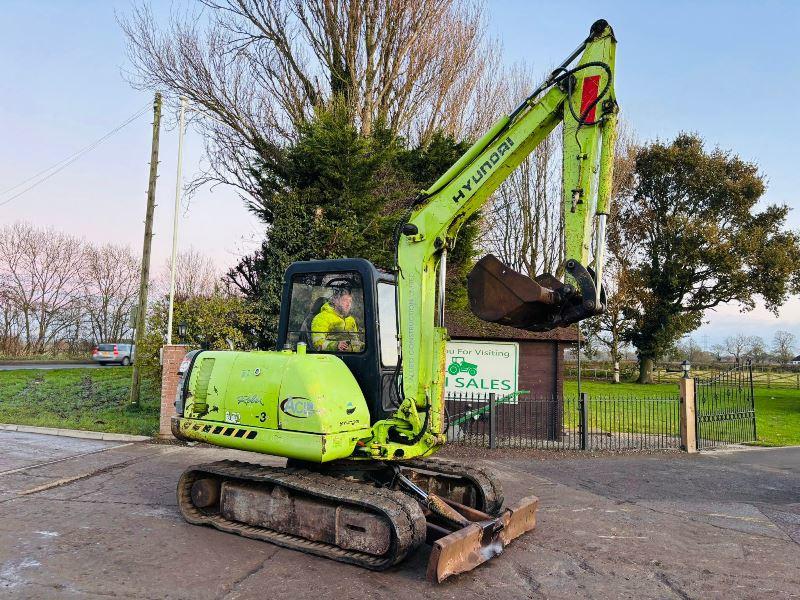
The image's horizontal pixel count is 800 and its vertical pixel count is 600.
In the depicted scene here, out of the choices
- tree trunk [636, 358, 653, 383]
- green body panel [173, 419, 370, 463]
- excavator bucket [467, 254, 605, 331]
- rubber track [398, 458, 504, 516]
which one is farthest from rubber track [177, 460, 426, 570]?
tree trunk [636, 358, 653, 383]

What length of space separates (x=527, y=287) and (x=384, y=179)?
1242 centimetres

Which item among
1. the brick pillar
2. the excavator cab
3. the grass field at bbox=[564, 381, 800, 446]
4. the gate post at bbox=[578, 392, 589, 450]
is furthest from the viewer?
the grass field at bbox=[564, 381, 800, 446]

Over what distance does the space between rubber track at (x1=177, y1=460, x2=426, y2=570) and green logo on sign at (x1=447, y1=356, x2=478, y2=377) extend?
7.35 m

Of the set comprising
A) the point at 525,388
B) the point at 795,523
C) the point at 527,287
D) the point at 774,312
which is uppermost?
the point at 774,312

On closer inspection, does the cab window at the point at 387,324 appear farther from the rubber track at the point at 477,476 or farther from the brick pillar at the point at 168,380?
the brick pillar at the point at 168,380

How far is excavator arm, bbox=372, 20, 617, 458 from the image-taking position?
5008 mm

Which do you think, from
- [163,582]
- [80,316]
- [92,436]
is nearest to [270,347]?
[92,436]

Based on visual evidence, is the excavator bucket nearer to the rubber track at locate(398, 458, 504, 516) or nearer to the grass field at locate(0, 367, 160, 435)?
the rubber track at locate(398, 458, 504, 516)

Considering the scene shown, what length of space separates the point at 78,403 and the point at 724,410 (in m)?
16.1

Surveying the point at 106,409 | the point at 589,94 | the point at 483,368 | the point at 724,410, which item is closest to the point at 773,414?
the point at 724,410

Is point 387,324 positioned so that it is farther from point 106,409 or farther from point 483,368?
point 106,409

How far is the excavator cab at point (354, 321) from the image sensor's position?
5914 mm

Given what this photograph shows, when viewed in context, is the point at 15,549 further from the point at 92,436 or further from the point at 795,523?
the point at 795,523

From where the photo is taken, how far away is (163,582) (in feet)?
15.4
